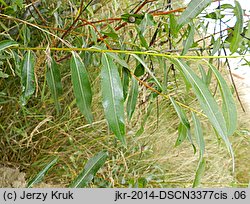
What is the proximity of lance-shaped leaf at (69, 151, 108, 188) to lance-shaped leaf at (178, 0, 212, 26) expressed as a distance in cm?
35

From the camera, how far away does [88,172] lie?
2.55 ft

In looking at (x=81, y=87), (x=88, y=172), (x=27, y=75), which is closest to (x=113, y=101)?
(x=81, y=87)

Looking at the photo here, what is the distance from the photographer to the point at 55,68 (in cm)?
68

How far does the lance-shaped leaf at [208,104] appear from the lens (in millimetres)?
493

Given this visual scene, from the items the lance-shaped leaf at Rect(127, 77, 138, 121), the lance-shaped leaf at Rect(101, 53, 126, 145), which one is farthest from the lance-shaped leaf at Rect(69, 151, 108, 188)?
the lance-shaped leaf at Rect(101, 53, 126, 145)

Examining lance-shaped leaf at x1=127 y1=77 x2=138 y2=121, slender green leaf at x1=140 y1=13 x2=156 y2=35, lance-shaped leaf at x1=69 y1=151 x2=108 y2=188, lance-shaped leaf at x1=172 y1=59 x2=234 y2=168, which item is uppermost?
slender green leaf at x1=140 y1=13 x2=156 y2=35

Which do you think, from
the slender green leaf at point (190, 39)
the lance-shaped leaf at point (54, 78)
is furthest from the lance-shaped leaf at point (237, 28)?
the lance-shaped leaf at point (54, 78)

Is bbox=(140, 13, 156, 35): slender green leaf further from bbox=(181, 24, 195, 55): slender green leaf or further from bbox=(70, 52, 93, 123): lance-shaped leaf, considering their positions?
bbox=(70, 52, 93, 123): lance-shaped leaf

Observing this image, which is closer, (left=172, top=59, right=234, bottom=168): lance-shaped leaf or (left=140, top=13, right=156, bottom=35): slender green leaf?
(left=172, top=59, right=234, bottom=168): lance-shaped leaf

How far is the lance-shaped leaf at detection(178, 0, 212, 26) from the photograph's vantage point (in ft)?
1.79

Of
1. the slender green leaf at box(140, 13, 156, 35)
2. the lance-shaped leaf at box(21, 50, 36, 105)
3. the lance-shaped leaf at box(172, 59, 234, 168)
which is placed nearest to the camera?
the lance-shaped leaf at box(172, 59, 234, 168)

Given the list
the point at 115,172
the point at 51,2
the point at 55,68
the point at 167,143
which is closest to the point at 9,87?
the point at 51,2

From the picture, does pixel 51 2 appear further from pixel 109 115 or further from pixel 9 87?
pixel 109 115

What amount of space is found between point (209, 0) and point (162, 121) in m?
1.69
